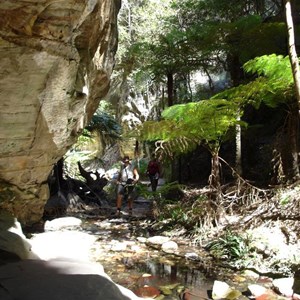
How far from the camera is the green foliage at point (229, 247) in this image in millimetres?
4925

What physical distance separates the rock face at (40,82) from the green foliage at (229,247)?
2.59 meters

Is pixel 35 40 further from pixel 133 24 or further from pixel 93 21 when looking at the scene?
pixel 133 24

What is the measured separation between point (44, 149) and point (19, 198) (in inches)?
34.8

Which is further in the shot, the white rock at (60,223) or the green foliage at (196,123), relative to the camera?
the white rock at (60,223)

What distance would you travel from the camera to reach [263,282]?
13.5 ft

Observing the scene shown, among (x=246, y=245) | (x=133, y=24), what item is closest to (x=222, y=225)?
(x=246, y=245)

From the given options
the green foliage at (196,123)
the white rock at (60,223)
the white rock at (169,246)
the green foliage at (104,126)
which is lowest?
the white rock at (169,246)

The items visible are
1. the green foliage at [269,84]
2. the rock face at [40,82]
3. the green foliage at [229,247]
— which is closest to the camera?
the rock face at [40,82]

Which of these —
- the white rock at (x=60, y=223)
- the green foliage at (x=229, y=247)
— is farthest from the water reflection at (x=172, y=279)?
the white rock at (x=60, y=223)

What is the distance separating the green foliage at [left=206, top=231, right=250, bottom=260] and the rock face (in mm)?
2586

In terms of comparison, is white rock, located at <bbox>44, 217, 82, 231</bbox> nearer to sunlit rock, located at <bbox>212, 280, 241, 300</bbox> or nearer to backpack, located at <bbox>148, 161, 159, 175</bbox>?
backpack, located at <bbox>148, 161, 159, 175</bbox>

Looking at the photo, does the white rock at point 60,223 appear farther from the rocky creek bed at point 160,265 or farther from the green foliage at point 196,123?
the green foliage at point 196,123

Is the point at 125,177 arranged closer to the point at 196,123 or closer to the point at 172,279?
the point at 196,123

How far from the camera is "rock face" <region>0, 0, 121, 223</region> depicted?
354 cm
